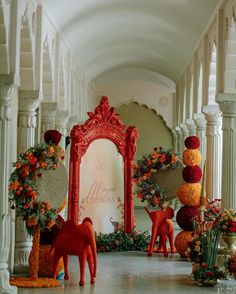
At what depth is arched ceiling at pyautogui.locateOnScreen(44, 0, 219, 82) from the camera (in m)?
14.8

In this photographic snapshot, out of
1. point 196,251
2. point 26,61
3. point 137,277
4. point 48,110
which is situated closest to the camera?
point 196,251

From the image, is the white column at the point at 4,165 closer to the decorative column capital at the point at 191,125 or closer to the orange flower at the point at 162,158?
the orange flower at the point at 162,158

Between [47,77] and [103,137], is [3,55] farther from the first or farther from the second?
[103,137]

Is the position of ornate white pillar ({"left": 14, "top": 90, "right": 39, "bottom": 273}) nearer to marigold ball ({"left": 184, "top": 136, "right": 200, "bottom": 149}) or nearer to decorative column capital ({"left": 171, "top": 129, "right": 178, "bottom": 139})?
marigold ball ({"left": 184, "top": 136, "right": 200, "bottom": 149})

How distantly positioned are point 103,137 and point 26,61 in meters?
3.32

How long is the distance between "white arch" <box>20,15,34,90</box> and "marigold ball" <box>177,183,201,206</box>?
11.8 ft

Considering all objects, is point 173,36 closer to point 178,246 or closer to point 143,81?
point 178,246

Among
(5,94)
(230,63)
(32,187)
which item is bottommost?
(32,187)

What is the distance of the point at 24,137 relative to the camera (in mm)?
12133

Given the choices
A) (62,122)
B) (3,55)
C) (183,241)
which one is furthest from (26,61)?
(62,122)

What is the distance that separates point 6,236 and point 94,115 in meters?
5.66

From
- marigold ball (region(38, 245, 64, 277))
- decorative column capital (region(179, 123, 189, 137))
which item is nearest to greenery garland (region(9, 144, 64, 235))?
marigold ball (region(38, 245, 64, 277))

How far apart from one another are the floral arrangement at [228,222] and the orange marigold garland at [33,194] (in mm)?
2438

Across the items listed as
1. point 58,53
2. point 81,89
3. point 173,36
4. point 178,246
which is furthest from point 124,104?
point 178,246
